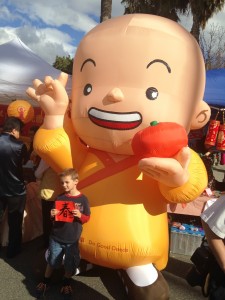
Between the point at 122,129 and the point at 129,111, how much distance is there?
0.16 meters

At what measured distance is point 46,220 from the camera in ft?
13.9

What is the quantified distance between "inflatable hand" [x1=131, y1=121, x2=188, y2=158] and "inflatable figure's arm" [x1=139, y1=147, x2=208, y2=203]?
0.06 meters

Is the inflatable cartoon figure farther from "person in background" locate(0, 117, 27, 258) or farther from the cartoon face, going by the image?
"person in background" locate(0, 117, 27, 258)

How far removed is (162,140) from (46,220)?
206 centimetres

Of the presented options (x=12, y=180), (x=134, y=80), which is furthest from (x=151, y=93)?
(x=12, y=180)

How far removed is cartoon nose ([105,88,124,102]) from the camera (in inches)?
119

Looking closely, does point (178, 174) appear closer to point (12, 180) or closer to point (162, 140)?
point (162, 140)

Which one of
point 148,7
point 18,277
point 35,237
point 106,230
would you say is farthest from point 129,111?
point 148,7

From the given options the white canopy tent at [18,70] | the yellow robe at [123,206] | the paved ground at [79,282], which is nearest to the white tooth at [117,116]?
the yellow robe at [123,206]

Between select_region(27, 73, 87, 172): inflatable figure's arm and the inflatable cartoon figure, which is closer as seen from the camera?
the inflatable cartoon figure

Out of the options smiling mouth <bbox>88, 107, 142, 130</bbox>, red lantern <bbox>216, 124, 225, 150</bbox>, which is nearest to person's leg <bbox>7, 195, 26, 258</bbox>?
smiling mouth <bbox>88, 107, 142, 130</bbox>

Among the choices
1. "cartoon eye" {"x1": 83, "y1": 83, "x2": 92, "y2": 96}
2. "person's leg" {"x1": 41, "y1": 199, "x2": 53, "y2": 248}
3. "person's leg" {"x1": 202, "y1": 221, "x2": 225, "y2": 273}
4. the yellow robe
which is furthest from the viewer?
"person's leg" {"x1": 41, "y1": 199, "x2": 53, "y2": 248}

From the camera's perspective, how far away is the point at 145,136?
281 centimetres

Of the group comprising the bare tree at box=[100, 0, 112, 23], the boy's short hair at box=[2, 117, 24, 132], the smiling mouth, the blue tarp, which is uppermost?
the bare tree at box=[100, 0, 112, 23]
